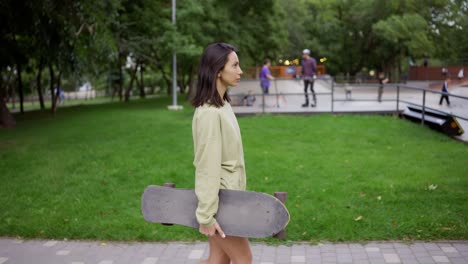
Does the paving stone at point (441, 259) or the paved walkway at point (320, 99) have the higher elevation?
the paved walkway at point (320, 99)

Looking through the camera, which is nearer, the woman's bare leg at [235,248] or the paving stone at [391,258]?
the woman's bare leg at [235,248]

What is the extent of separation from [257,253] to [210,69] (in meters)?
2.76

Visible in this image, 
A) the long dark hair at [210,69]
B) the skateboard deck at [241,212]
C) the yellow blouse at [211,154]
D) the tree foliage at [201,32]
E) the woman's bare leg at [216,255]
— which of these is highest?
the tree foliage at [201,32]

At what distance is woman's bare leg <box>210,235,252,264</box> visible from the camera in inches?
115

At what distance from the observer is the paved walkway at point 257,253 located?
4.89m

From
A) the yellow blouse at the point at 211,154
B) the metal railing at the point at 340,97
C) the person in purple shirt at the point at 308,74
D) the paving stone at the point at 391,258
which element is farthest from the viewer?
the person in purple shirt at the point at 308,74

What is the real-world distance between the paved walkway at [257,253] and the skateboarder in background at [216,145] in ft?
6.93

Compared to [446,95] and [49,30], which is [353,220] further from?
[49,30]

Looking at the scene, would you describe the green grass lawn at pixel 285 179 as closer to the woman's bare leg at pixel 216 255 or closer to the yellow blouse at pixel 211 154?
the woman's bare leg at pixel 216 255

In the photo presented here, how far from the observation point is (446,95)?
11.2 m

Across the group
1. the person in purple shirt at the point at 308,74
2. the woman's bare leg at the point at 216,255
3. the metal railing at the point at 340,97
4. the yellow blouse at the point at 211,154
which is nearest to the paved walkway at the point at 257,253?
the woman's bare leg at the point at 216,255

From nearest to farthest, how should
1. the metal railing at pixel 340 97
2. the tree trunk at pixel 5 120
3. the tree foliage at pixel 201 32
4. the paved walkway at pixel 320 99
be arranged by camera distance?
the tree foliage at pixel 201 32
the metal railing at pixel 340 97
the paved walkway at pixel 320 99
the tree trunk at pixel 5 120

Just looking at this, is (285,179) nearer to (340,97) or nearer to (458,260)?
(458,260)

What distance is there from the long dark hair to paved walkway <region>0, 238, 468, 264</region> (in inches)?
99.5
